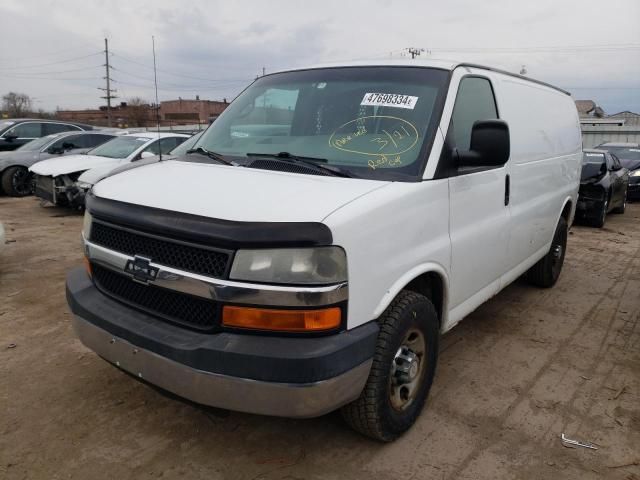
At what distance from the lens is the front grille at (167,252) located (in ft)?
7.52

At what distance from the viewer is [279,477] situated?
263cm

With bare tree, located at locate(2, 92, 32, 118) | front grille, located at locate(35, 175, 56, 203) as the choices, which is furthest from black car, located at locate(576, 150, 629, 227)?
bare tree, located at locate(2, 92, 32, 118)

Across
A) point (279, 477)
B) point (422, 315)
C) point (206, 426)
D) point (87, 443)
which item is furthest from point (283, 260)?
point (87, 443)

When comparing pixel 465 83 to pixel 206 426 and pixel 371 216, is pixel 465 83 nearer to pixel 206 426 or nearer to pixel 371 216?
pixel 371 216

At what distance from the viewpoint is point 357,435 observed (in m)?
2.97

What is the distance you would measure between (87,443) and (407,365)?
1.82 meters

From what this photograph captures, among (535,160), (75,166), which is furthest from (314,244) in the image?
(75,166)

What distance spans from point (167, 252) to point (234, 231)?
43 centimetres

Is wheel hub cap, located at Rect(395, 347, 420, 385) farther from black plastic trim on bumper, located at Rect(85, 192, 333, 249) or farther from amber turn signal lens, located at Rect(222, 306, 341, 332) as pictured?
black plastic trim on bumper, located at Rect(85, 192, 333, 249)

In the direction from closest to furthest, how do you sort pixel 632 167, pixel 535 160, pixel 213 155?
pixel 213 155
pixel 535 160
pixel 632 167

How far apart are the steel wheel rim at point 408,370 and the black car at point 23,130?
565 inches

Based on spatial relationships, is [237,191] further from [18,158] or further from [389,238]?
[18,158]

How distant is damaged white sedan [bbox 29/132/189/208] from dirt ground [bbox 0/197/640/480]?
17.4ft

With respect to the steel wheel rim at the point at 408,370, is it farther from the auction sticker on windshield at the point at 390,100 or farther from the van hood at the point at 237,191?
the auction sticker on windshield at the point at 390,100
